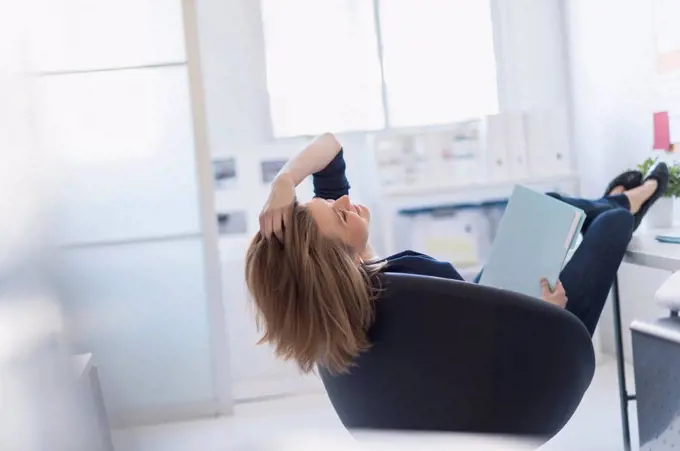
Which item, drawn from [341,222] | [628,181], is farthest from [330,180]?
[628,181]

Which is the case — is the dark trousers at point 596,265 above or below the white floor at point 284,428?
above

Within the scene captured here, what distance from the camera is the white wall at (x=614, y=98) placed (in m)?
2.68

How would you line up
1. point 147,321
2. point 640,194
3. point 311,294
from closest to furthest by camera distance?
point 311,294 → point 640,194 → point 147,321

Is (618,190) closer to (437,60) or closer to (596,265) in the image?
(596,265)

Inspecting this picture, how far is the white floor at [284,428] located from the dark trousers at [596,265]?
803 millimetres

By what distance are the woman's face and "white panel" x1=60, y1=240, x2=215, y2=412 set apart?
4.70 ft

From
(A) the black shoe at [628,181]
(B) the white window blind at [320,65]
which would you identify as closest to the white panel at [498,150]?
(B) the white window blind at [320,65]

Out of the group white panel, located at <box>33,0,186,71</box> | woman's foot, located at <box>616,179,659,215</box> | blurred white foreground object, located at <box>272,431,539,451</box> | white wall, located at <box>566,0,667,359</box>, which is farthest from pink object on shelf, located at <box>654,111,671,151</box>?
white panel, located at <box>33,0,186,71</box>

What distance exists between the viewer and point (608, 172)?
2969 mm

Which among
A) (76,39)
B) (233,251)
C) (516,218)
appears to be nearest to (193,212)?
(233,251)

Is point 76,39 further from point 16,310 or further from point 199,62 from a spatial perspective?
point 16,310

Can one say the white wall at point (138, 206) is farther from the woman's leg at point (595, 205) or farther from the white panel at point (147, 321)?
the woman's leg at point (595, 205)

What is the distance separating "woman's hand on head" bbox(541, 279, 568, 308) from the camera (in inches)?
59.0

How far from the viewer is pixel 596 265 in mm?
1541
